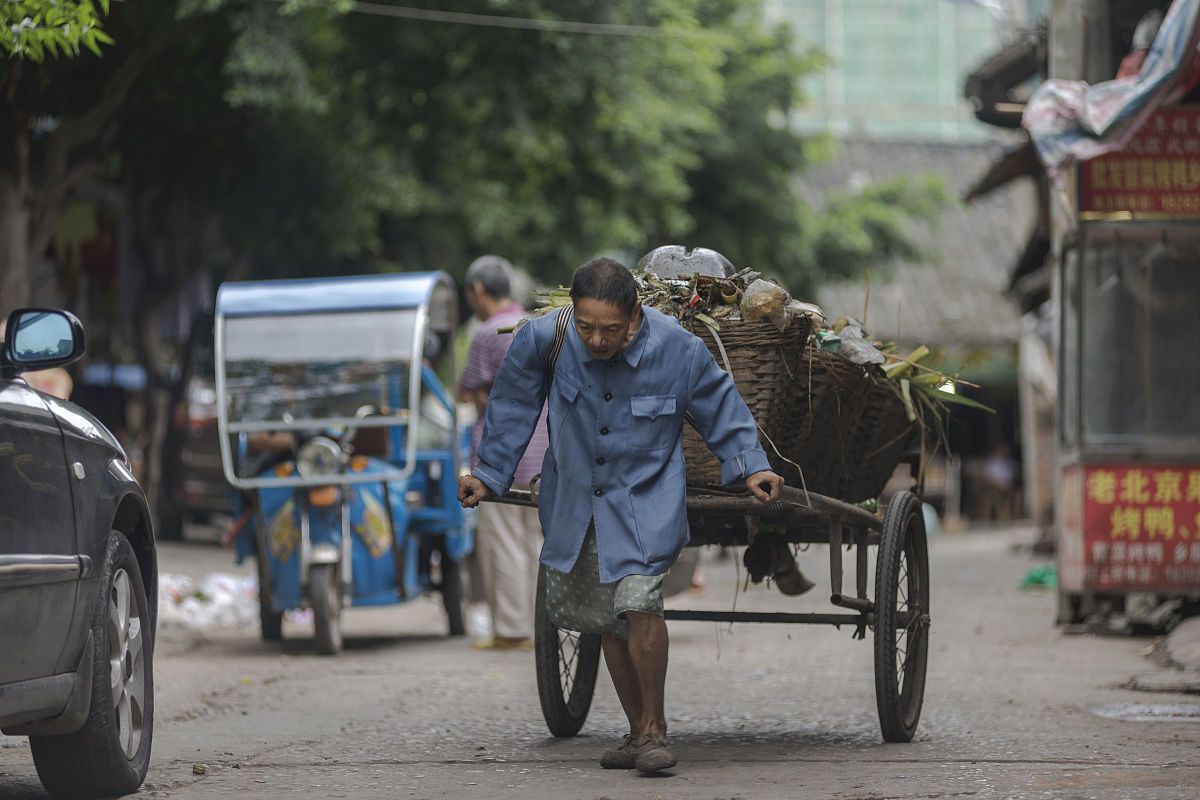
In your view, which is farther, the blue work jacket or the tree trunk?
the tree trunk

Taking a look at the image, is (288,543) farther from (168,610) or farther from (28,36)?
(28,36)

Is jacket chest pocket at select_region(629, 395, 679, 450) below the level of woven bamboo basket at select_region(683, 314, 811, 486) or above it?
below

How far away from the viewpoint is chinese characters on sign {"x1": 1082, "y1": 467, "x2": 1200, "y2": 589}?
39.4ft

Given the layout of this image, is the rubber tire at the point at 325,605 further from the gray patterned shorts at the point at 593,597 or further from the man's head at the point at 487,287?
the gray patterned shorts at the point at 593,597

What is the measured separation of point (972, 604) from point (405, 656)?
6371mm

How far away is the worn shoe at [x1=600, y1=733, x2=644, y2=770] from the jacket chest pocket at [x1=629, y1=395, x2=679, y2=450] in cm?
91

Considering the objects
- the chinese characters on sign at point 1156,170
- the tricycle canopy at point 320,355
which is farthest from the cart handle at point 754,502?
the chinese characters on sign at point 1156,170

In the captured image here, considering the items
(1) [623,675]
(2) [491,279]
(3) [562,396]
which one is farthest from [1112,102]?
(1) [623,675]

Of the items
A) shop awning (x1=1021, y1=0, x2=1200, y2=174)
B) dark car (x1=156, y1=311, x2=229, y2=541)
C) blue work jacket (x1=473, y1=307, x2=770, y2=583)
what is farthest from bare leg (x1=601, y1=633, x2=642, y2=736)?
dark car (x1=156, y1=311, x2=229, y2=541)

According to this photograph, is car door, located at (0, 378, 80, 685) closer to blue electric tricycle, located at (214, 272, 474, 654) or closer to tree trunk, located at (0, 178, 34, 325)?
blue electric tricycle, located at (214, 272, 474, 654)

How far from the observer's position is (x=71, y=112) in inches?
649

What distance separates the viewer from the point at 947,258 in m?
42.0

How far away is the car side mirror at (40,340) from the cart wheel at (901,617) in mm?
2786

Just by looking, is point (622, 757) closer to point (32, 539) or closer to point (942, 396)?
point (942, 396)
